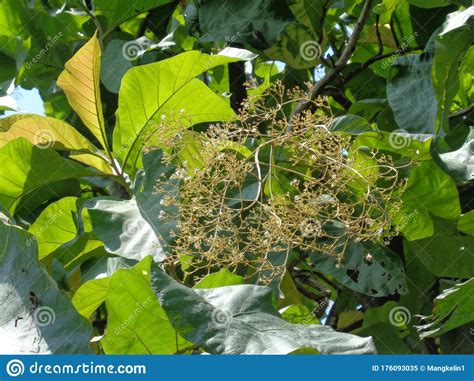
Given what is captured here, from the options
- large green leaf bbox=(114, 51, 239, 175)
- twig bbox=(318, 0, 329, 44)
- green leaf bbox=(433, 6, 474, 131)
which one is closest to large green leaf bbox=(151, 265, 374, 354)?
large green leaf bbox=(114, 51, 239, 175)

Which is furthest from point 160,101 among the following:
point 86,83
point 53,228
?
point 53,228

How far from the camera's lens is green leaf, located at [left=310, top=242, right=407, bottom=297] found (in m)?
1.14

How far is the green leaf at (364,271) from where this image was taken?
3.73 feet

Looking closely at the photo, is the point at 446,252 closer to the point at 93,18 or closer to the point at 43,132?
the point at 43,132

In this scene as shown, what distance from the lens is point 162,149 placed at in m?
1.13

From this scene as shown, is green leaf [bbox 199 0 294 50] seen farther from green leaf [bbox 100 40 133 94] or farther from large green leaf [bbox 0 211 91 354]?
large green leaf [bbox 0 211 91 354]

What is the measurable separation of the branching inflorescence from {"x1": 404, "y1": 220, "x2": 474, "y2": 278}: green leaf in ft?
0.26

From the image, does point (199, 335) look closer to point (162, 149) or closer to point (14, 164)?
point (162, 149)

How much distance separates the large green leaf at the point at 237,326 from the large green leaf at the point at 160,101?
0.32 metres

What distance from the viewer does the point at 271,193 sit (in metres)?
1.00

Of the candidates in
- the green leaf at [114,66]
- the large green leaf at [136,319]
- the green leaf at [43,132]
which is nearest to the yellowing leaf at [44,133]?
the green leaf at [43,132]

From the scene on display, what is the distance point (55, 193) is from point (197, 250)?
462 mm

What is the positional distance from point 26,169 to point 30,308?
0.97ft

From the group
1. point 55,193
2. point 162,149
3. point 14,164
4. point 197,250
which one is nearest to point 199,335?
point 197,250
